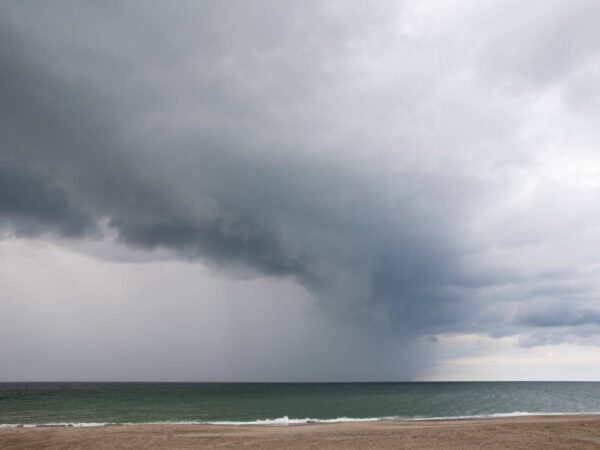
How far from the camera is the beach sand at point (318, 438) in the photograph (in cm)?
2845

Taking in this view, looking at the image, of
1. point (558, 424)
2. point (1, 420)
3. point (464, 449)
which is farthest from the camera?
point (1, 420)

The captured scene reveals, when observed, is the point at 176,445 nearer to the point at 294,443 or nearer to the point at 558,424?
the point at 294,443

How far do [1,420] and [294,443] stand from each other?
47.7 metres

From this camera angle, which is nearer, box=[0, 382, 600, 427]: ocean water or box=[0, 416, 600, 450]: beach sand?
box=[0, 416, 600, 450]: beach sand

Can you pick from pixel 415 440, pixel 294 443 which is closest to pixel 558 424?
pixel 415 440

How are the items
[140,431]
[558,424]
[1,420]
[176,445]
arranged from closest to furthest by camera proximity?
[176,445] → [140,431] → [558,424] → [1,420]

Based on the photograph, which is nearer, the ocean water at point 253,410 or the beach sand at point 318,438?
the beach sand at point 318,438

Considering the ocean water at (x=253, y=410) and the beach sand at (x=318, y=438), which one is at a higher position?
the beach sand at (x=318, y=438)

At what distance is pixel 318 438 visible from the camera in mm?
31844

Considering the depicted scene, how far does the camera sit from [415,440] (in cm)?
3038

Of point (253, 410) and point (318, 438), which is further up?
point (318, 438)

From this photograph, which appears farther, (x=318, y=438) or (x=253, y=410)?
(x=253, y=410)

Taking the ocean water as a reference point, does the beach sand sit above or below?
above

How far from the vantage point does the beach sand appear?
93.4ft
